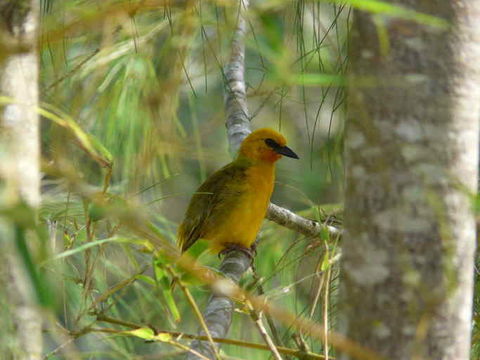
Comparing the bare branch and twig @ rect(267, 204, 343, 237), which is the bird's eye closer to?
the bare branch

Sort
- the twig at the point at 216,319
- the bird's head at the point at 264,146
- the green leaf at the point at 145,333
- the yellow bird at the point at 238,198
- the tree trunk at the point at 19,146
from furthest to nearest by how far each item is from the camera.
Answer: the bird's head at the point at 264,146 → the yellow bird at the point at 238,198 → the twig at the point at 216,319 → the green leaf at the point at 145,333 → the tree trunk at the point at 19,146

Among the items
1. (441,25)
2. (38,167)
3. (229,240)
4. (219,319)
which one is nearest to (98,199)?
(38,167)

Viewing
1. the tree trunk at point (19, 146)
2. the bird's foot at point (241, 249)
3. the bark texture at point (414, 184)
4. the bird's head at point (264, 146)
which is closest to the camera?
the tree trunk at point (19, 146)

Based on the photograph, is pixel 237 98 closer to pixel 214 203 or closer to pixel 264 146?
pixel 264 146

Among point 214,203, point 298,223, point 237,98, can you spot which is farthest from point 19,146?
point 214,203

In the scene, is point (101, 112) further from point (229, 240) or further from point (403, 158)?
point (403, 158)

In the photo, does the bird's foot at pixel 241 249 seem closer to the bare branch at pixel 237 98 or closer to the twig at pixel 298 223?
the twig at pixel 298 223

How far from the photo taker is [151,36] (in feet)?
11.2

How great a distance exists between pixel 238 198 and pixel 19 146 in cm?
266

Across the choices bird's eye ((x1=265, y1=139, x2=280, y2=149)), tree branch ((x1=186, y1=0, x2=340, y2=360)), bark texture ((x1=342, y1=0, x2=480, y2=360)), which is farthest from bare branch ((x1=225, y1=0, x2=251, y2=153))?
bark texture ((x1=342, y1=0, x2=480, y2=360))

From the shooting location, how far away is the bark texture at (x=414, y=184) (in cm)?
Result: 130

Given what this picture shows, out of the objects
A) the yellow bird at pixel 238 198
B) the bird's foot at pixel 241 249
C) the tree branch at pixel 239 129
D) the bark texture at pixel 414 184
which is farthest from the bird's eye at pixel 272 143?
the bark texture at pixel 414 184

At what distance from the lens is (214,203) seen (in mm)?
3768

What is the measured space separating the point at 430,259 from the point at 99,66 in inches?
86.6
